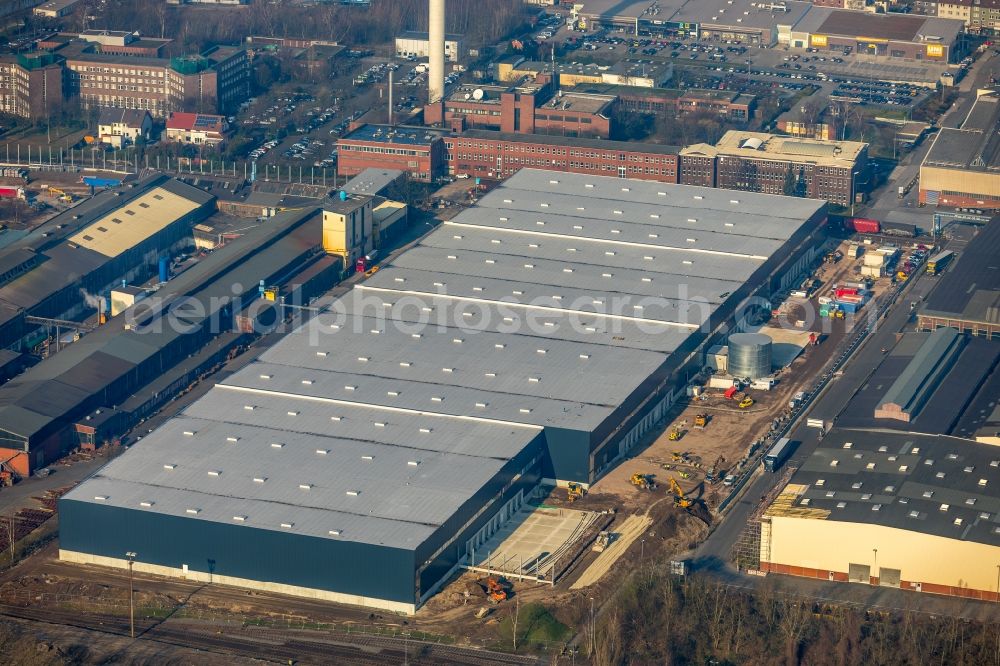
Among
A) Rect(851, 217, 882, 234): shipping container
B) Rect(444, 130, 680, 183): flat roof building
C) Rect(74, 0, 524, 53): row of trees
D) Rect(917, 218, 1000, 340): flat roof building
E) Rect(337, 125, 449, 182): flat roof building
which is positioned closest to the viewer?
Rect(917, 218, 1000, 340): flat roof building

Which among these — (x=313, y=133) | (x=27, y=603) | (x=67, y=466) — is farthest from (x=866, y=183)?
(x=27, y=603)

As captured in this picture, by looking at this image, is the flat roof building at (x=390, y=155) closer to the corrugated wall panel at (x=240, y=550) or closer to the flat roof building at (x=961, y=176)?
the flat roof building at (x=961, y=176)

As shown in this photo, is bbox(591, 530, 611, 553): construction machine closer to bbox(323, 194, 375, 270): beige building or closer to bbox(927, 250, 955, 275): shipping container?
bbox(323, 194, 375, 270): beige building

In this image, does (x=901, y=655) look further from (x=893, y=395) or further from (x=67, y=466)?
(x=67, y=466)

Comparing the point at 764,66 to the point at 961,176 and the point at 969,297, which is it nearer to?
the point at 961,176

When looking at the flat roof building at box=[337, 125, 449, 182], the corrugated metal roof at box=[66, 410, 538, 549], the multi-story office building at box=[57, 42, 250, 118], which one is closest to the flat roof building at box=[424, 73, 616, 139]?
the flat roof building at box=[337, 125, 449, 182]

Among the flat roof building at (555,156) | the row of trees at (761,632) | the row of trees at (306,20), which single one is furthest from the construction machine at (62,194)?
the row of trees at (761,632)
